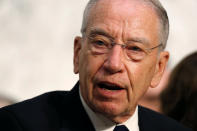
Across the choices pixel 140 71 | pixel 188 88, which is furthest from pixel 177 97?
pixel 140 71

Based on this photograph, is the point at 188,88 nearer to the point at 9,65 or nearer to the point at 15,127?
the point at 15,127

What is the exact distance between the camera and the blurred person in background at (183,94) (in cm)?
460

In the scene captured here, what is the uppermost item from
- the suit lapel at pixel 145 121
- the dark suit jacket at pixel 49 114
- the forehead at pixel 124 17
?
the forehead at pixel 124 17

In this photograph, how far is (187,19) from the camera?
11000mm

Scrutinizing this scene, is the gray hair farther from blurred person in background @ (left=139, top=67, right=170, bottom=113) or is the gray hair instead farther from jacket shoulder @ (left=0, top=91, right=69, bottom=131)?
blurred person in background @ (left=139, top=67, right=170, bottom=113)

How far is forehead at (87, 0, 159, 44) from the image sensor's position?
3.39 m

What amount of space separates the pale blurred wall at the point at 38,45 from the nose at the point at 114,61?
5.92 metres

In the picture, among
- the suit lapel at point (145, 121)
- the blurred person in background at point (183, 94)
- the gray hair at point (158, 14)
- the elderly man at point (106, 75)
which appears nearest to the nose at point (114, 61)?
the elderly man at point (106, 75)

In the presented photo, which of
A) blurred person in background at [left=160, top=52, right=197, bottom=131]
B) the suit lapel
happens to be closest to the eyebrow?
the suit lapel

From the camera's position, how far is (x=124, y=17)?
341 cm

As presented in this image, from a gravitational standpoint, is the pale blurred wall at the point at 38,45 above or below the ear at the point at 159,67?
below

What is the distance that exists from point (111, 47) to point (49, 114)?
22.6 inches

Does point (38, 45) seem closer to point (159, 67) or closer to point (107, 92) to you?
point (159, 67)

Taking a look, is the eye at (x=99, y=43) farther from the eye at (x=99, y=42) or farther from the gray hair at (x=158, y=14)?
the gray hair at (x=158, y=14)
